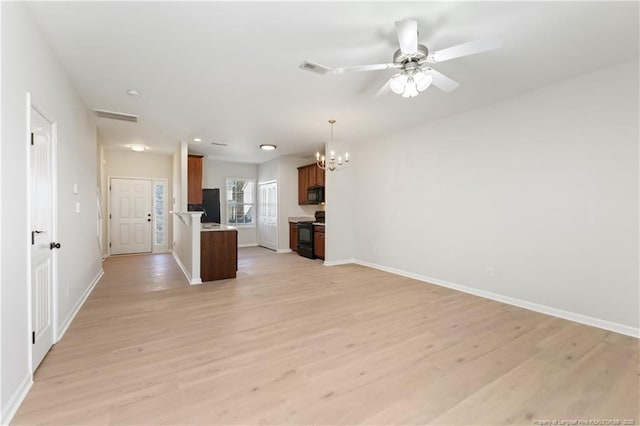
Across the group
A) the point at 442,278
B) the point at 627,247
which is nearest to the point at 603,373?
the point at 627,247

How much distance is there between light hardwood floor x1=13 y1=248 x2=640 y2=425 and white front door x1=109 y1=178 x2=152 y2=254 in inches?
158

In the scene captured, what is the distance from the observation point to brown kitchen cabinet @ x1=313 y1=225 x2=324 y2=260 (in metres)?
6.91

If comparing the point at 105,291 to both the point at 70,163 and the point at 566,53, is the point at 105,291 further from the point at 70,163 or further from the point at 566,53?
the point at 566,53

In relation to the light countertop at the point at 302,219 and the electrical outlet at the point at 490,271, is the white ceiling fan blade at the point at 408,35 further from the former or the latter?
the light countertop at the point at 302,219

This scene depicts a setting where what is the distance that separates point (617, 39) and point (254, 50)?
3.14m

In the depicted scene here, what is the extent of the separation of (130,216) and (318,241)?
16.2 feet

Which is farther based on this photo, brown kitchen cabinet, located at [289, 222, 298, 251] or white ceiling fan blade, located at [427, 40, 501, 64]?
brown kitchen cabinet, located at [289, 222, 298, 251]

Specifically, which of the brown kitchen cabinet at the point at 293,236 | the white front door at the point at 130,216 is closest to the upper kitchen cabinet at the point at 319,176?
the brown kitchen cabinet at the point at 293,236

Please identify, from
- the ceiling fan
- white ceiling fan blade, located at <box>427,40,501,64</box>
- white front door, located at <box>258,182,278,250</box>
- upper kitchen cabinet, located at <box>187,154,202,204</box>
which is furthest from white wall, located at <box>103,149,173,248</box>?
white ceiling fan blade, located at <box>427,40,501,64</box>

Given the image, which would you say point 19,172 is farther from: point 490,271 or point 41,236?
point 490,271

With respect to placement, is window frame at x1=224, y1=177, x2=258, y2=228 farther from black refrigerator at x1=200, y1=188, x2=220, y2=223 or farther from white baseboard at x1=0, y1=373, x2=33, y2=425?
white baseboard at x1=0, y1=373, x2=33, y2=425

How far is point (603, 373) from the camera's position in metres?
2.21

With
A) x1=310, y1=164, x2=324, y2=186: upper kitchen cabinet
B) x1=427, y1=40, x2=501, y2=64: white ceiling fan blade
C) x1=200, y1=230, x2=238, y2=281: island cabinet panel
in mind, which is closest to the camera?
x1=427, y1=40, x2=501, y2=64: white ceiling fan blade

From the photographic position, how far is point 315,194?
766 centimetres
